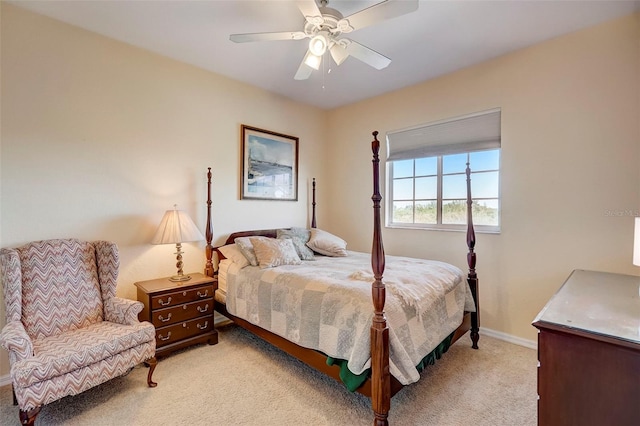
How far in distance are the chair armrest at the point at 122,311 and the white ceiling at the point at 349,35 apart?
2250 mm

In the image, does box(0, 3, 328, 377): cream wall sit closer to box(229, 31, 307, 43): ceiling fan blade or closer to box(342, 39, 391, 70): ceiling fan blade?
box(229, 31, 307, 43): ceiling fan blade

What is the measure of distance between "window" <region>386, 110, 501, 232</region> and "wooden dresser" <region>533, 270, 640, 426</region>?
2031 mm

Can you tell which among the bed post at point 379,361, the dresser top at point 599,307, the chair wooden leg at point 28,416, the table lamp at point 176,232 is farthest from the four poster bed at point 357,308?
the chair wooden leg at point 28,416

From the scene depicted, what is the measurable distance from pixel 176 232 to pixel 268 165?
1.53 metres

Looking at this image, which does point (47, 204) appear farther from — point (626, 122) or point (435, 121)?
point (626, 122)

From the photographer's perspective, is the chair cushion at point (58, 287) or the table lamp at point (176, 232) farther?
the table lamp at point (176, 232)

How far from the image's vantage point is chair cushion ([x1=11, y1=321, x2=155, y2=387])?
5.21 ft

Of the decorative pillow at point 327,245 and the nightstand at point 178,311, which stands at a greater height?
the decorative pillow at point 327,245

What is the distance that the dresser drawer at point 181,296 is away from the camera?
2.44 m

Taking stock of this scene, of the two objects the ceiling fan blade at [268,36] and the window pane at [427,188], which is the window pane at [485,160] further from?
the ceiling fan blade at [268,36]

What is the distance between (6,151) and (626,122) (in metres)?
4.80

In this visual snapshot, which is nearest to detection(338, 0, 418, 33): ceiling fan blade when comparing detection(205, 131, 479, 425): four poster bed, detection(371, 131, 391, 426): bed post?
detection(205, 131, 479, 425): four poster bed

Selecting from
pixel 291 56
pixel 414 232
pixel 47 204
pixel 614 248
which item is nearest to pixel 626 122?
pixel 614 248

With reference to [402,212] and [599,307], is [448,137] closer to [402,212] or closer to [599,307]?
[402,212]
